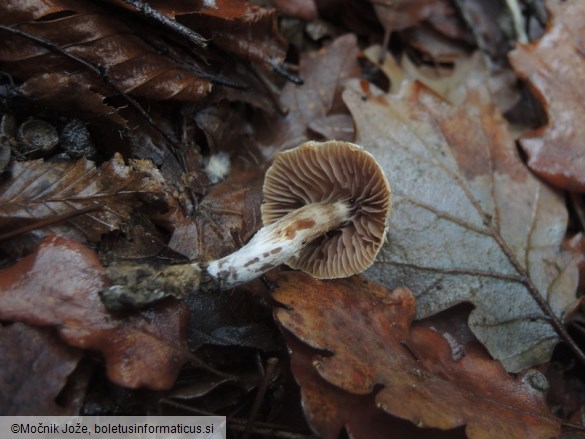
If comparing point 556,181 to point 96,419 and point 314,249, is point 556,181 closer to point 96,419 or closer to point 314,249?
point 314,249

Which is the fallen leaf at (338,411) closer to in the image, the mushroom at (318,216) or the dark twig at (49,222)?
the mushroom at (318,216)

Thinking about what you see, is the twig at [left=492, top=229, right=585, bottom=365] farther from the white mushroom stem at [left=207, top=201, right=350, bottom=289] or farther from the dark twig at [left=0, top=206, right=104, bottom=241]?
the dark twig at [left=0, top=206, right=104, bottom=241]

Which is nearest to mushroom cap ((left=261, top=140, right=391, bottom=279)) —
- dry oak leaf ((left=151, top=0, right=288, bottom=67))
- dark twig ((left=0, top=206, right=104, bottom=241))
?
dry oak leaf ((left=151, top=0, right=288, bottom=67))

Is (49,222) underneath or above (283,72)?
underneath

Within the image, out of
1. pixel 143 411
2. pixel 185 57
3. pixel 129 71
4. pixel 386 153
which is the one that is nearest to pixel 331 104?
pixel 386 153

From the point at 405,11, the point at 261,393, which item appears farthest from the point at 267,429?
the point at 405,11

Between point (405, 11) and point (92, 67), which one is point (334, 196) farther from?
point (405, 11)
